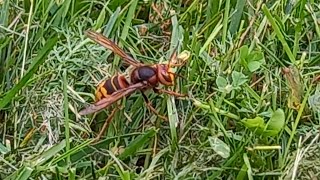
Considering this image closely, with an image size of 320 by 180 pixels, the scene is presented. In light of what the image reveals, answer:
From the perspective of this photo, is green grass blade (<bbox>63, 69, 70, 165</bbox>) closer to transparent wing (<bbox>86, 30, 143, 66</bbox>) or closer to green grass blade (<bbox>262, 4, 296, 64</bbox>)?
transparent wing (<bbox>86, 30, 143, 66</bbox>)

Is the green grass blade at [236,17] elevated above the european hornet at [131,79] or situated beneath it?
elevated above

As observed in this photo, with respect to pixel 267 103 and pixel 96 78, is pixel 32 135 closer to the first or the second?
pixel 96 78

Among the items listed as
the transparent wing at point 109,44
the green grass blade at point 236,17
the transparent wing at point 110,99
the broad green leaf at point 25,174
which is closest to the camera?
the broad green leaf at point 25,174

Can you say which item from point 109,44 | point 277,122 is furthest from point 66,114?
point 277,122

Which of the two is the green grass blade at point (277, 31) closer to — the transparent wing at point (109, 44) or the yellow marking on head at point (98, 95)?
the transparent wing at point (109, 44)

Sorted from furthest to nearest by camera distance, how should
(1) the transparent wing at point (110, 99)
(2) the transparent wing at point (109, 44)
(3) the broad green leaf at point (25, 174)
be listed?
(2) the transparent wing at point (109, 44)
(1) the transparent wing at point (110, 99)
(3) the broad green leaf at point (25, 174)

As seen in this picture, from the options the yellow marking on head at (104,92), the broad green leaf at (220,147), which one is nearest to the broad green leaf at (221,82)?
the broad green leaf at (220,147)

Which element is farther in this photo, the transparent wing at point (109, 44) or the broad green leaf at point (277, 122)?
the transparent wing at point (109, 44)

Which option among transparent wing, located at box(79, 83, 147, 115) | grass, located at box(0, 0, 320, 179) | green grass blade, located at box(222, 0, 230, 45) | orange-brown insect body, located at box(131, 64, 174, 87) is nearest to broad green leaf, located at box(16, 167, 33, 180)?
grass, located at box(0, 0, 320, 179)

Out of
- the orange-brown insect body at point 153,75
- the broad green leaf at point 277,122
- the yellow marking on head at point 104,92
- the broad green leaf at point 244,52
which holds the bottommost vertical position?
the broad green leaf at point 277,122

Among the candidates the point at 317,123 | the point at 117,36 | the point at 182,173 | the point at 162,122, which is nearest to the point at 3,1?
the point at 117,36
